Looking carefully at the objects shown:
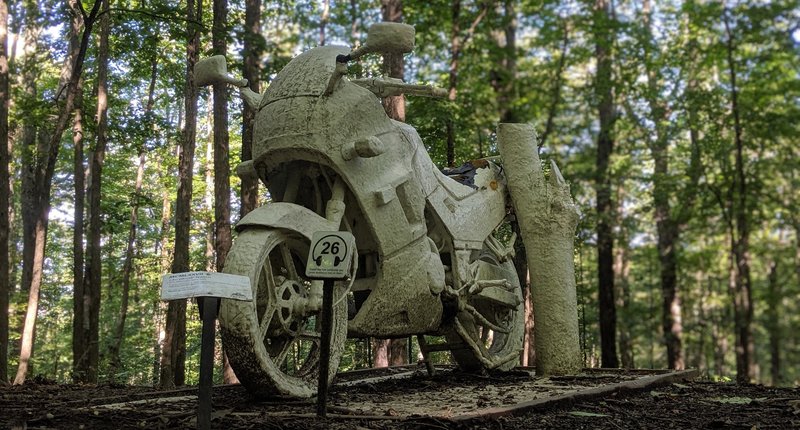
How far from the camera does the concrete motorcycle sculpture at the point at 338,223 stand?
5250 mm

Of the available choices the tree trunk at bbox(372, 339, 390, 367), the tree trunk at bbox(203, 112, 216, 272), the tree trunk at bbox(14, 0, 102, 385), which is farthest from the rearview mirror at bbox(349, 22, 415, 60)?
the tree trunk at bbox(203, 112, 216, 272)

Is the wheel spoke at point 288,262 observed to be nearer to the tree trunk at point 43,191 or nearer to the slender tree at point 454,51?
the tree trunk at point 43,191

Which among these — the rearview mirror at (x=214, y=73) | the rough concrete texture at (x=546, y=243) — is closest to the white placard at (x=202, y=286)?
the rearview mirror at (x=214, y=73)

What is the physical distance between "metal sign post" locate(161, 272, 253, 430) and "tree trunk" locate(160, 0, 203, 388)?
538 cm

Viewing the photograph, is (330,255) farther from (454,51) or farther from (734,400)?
(454,51)

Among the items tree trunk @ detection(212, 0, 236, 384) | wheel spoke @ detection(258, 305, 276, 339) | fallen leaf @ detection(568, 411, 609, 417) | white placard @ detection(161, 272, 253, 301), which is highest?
tree trunk @ detection(212, 0, 236, 384)

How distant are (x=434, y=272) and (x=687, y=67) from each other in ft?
46.5

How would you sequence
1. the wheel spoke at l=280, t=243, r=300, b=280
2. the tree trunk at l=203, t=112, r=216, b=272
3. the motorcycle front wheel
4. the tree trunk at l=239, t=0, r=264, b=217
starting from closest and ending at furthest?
the motorcycle front wheel → the wheel spoke at l=280, t=243, r=300, b=280 → the tree trunk at l=239, t=0, r=264, b=217 → the tree trunk at l=203, t=112, r=216, b=272

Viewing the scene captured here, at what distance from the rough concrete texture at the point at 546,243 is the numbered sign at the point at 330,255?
3.87m

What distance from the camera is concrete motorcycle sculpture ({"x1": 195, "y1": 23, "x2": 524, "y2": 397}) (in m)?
5.25

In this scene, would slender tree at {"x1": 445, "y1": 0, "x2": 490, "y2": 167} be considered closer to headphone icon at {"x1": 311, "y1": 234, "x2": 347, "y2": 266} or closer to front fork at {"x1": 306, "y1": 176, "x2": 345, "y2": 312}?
front fork at {"x1": 306, "y1": 176, "x2": 345, "y2": 312}

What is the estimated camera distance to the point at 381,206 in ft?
20.1

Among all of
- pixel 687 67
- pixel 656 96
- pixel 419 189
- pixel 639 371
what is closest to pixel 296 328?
pixel 419 189

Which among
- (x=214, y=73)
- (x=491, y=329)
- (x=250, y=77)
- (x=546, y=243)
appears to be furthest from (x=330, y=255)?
(x=250, y=77)
